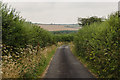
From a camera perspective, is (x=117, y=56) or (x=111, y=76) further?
(x=111, y=76)

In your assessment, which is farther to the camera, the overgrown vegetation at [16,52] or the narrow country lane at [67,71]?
the narrow country lane at [67,71]

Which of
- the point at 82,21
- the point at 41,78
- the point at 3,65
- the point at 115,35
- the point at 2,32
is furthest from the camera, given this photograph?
the point at 82,21

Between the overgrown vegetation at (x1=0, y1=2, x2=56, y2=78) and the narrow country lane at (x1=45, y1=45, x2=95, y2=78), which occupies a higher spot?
the overgrown vegetation at (x1=0, y1=2, x2=56, y2=78)

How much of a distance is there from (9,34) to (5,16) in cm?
147

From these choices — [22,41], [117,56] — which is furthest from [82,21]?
[117,56]

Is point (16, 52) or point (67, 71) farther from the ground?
point (16, 52)

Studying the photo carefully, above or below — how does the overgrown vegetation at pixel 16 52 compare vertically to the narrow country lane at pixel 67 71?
above

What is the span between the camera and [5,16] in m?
11.4

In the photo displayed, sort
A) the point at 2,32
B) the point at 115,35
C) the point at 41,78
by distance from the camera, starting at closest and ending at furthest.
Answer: the point at 115,35, the point at 2,32, the point at 41,78

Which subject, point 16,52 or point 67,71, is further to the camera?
point 67,71

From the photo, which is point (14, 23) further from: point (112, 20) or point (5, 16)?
point (112, 20)

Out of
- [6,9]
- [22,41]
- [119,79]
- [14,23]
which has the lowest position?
[119,79]

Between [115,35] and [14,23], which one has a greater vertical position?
[14,23]

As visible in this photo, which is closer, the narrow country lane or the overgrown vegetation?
the overgrown vegetation
